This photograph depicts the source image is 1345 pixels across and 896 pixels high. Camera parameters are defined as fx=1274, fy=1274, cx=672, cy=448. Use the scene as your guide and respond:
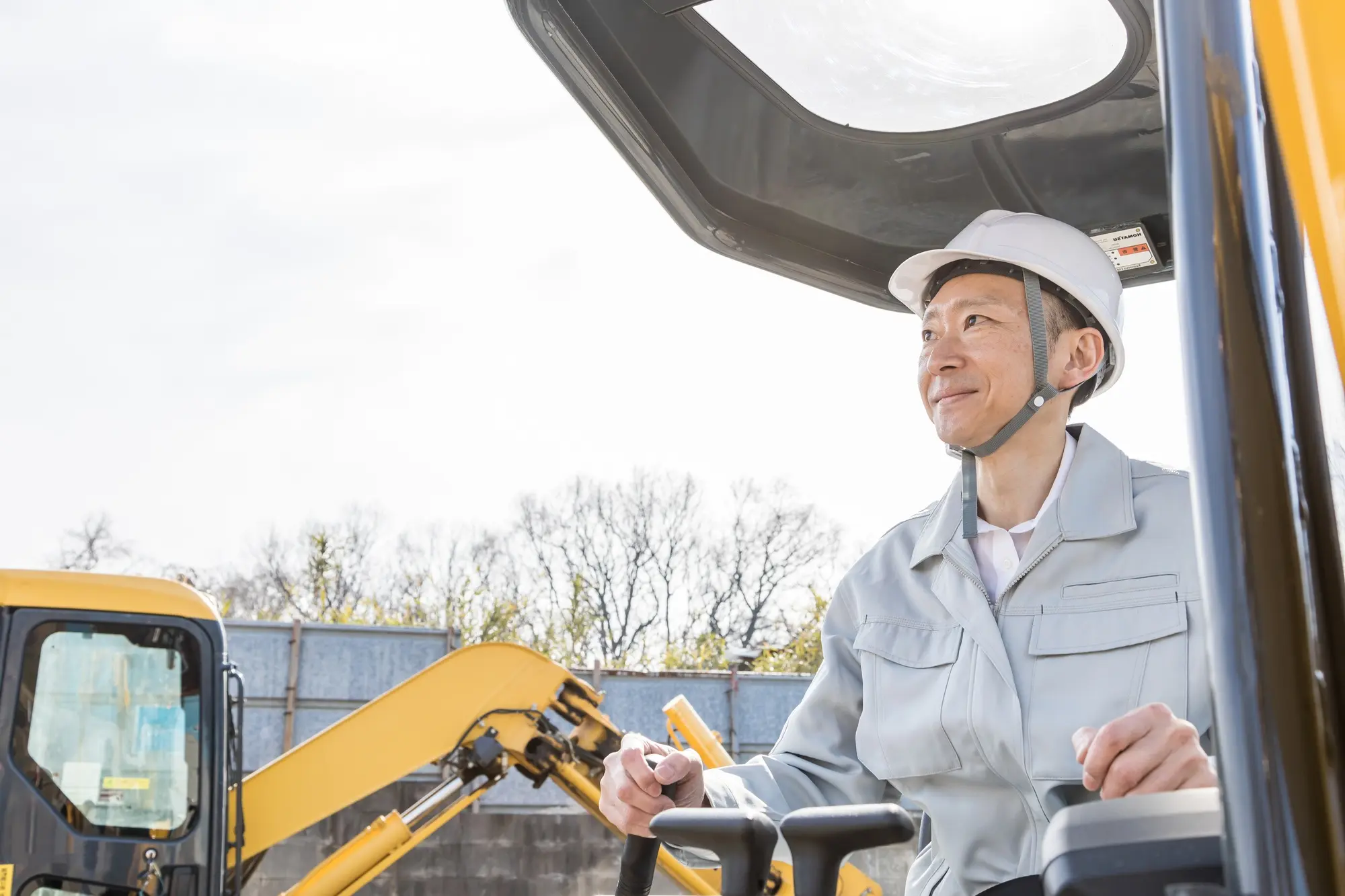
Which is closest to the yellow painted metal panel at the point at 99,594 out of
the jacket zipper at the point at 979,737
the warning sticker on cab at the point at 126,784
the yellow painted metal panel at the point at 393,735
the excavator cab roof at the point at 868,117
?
the warning sticker on cab at the point at 126,784

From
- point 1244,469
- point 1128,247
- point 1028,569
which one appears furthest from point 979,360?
point 1244,469

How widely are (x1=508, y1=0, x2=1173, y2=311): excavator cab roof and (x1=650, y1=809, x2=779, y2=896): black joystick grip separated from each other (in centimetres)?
107

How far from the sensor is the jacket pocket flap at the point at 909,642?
6.47 ft

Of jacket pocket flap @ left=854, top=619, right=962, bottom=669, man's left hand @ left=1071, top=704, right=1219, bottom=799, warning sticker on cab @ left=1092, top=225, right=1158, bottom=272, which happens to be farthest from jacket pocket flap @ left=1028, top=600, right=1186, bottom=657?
man's left hand @ left=1071, top=704, right=1219, bottom=799

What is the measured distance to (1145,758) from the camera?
0.99m

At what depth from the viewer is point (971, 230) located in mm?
2148

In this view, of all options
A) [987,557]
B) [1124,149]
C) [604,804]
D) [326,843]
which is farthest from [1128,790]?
[326,843]

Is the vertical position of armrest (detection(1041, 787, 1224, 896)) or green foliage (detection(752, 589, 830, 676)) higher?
green foliage (detection(752, 589, 830, 676))

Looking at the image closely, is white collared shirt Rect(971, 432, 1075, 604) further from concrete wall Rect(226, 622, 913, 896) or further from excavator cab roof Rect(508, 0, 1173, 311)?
concrete wall Rect(226, 622, 913, 896)

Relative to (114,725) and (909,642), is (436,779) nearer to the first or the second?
(114,725)

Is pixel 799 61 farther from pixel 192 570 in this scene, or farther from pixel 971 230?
pixel 192 570

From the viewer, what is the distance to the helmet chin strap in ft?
7.11

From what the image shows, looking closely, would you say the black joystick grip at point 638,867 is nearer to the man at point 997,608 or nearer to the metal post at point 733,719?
the man at point 997,608

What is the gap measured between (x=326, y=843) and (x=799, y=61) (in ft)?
28.4
